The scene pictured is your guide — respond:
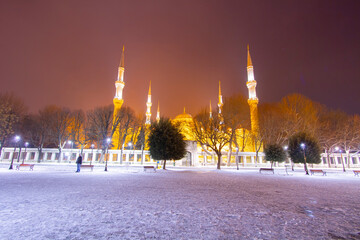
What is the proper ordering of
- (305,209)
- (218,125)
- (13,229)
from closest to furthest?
(13,229) < (305,209) < (218,125)

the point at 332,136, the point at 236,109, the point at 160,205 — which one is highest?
the point at 236,109

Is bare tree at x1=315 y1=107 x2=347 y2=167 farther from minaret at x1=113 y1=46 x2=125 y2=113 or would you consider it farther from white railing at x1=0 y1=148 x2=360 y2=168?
minaret at x1=113 y1=46 x2=125 y2=113

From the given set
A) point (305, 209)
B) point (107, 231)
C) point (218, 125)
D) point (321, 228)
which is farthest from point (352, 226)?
point (218, 125)

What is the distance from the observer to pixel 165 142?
2398cm

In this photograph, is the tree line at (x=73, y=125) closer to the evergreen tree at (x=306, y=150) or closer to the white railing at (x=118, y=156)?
A: the white railing at (x=118, y=156)

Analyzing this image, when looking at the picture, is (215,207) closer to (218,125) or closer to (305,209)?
(305,209)

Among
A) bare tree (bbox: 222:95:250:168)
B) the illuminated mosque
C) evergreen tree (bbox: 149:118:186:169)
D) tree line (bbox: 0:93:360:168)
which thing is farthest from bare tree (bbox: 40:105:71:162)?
bare tree (bbox: 222:95:250:168)

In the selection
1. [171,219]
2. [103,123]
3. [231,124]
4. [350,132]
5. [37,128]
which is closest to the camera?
[171,219]

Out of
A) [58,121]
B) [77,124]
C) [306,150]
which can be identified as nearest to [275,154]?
[306,150]

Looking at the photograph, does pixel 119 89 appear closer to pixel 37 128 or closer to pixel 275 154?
pixel 37 128

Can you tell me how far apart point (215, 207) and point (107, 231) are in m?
3.10

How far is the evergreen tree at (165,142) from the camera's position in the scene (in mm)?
23906

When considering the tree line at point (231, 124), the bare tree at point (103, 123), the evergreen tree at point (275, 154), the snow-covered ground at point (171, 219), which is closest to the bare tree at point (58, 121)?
the tree line at point (231, 124)

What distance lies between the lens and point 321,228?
3.81m
